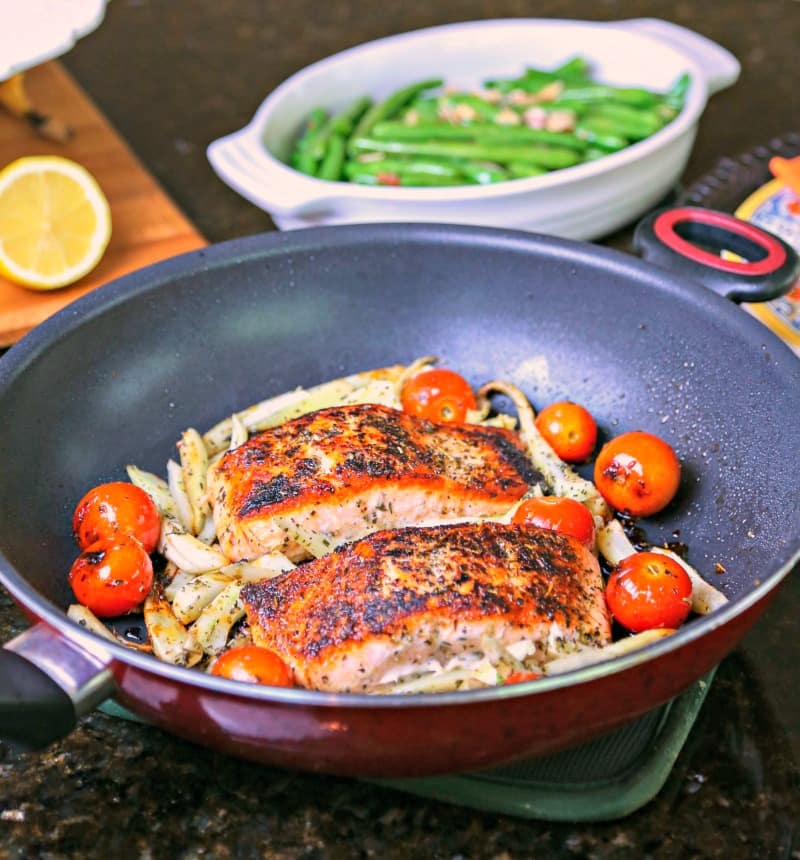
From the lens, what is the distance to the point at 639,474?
138cm

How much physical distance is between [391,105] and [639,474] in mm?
1272

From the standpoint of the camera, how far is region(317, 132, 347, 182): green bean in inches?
85.9

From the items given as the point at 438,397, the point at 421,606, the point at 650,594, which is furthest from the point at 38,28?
the point at 650,594

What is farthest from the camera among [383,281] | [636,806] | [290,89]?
[290,89]

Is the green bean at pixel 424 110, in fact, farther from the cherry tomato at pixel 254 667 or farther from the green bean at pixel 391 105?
the cherry tomato at pixel 254 667

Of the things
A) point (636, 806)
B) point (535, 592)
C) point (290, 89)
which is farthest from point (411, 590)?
point (290, 89)

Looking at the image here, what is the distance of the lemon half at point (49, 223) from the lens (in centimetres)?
186

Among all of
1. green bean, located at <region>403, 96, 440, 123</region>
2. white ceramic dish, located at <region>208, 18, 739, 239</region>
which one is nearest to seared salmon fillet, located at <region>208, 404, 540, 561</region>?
white ceramic dish, located at <region>208, 18, 739, 239</region>

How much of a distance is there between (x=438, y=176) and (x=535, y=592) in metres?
1.19

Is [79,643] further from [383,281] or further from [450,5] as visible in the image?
[450,5]

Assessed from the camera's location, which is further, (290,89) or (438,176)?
(290,89)

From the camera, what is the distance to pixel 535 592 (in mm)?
1169

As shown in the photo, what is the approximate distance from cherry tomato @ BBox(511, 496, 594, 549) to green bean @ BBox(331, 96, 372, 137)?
3.90 ft

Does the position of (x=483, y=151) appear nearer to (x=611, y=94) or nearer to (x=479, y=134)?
(x=479, y=134)
